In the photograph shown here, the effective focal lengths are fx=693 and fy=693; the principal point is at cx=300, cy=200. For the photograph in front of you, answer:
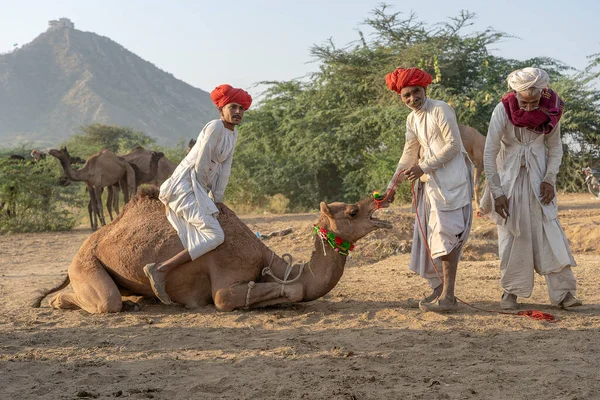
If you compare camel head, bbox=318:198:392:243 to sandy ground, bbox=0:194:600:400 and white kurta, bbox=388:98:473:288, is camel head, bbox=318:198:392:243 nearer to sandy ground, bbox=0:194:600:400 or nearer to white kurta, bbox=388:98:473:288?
white kurta, bbox=388:98:473:288

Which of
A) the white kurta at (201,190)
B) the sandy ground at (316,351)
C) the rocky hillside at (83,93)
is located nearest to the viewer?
the sandy ground at (316,351)

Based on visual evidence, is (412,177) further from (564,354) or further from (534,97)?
(564,354)

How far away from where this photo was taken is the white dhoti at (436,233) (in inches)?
221

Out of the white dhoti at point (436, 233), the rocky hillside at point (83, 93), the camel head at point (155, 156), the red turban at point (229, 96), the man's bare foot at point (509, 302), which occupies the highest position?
the rocky hillside at point (83, 93)

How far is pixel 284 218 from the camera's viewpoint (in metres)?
17.3

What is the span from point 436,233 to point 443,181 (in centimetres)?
43

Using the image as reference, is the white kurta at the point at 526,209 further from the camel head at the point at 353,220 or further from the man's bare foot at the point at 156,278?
the man's bare foot at the point at 156,278

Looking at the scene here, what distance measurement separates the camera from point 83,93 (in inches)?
4555

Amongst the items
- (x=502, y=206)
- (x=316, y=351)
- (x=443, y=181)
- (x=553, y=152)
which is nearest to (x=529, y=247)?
(x=502, y=206)

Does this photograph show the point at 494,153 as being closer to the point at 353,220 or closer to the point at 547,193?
the point at 547,193

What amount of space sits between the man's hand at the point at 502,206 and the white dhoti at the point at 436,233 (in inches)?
8.9

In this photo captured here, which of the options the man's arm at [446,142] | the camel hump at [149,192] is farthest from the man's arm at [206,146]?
the man's arm at [446,142]

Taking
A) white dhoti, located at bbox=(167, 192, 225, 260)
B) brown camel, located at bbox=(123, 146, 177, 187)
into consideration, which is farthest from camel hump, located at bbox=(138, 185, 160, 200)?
brown camel, located at bbox=(123, 146, 177, 187)

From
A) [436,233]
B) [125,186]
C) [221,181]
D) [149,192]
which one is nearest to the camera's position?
[436,233]
